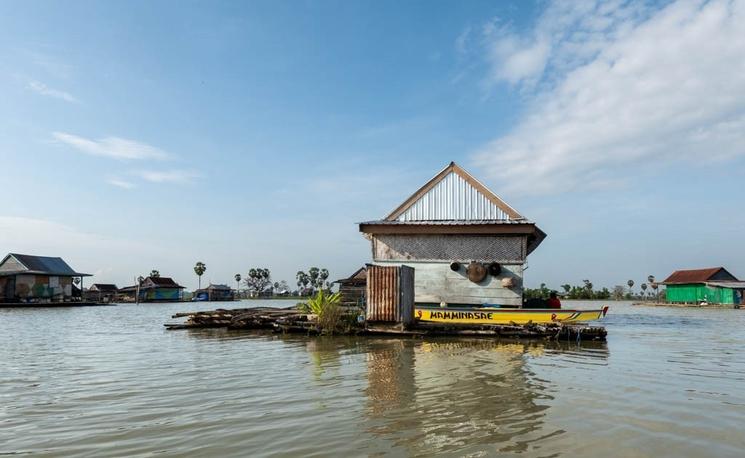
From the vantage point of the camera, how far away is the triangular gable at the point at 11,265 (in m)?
55.3

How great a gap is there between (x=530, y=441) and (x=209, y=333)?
16.7 metres

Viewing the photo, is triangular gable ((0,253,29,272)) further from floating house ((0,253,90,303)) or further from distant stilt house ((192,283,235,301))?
distant stilt house ((192,283,235,301))

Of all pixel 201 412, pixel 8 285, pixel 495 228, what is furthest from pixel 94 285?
pixel 201 412

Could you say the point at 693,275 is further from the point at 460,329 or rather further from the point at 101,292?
the point at 101,292

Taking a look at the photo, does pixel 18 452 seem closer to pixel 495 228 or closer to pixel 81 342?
pixel 81 342

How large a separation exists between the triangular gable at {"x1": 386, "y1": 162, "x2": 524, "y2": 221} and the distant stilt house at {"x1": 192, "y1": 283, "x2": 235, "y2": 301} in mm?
81553

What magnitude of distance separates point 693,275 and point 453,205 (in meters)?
48.9

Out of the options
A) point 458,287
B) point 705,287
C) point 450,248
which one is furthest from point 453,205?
point 705,287

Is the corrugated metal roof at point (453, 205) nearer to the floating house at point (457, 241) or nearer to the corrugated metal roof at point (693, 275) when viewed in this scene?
the floating house at point (457, 241)

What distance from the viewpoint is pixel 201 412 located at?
249 inches

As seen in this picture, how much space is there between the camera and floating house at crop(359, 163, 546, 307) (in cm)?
1780

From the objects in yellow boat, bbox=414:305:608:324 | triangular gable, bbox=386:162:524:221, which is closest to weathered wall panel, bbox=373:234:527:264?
triangular gable, bbox=386:162:524:221

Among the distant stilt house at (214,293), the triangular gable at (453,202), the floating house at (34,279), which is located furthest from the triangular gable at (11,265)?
the triangular gable at (453,202)

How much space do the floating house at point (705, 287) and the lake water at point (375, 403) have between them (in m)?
43.5
